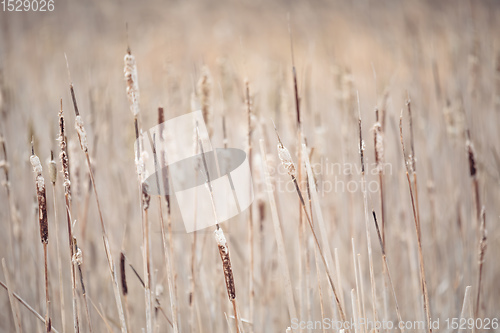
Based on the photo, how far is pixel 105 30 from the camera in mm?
3623

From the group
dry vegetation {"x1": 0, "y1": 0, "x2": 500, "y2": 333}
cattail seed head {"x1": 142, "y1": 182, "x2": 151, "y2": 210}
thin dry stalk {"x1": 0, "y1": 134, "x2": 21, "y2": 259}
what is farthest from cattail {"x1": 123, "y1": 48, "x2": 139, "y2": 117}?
thin dry stalk {"x1": 0, "y1": 134, "x2": 21, "y2": 259}

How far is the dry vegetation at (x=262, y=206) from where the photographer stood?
21.1 inches

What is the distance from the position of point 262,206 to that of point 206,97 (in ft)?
0.82

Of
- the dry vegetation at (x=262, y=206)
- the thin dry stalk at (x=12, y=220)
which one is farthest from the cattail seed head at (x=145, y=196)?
the thin dry stalk at (x=12, y=220)

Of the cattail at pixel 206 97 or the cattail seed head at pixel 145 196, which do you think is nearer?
the cattail seed head at pixel 145 196

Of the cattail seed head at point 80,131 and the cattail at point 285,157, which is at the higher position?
the cattail seed head at point 80,131

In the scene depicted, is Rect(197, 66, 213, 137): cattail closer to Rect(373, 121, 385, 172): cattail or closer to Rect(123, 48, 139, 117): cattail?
Rect(123, 48, 139, 117): cattail

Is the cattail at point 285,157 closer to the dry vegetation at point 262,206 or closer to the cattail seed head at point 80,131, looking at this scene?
the dry vegetation at point 262,206

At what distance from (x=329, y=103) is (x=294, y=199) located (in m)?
0.73

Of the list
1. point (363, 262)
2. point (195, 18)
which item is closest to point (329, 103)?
point (363, 262)

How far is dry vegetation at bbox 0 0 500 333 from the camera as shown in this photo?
54cm

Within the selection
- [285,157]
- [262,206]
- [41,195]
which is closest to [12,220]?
[41,195]

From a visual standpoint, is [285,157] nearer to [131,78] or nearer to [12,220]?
[131,78]

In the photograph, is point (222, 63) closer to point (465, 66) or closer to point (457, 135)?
point (457, 135)
